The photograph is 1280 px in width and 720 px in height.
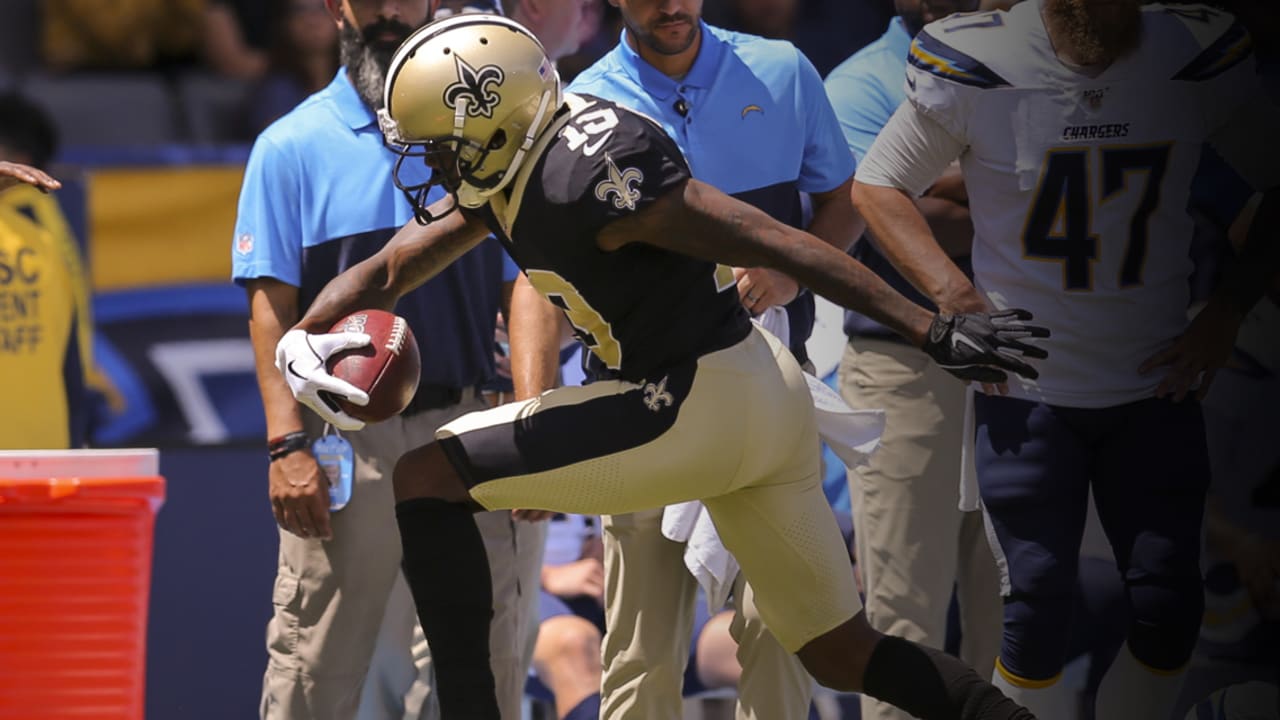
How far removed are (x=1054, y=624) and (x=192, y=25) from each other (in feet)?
18.6

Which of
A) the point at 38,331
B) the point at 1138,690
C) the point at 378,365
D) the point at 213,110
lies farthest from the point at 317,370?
the point at 213,110

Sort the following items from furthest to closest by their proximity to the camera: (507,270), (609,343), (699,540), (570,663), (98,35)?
(98,35)
(570,663)
(507,270)
(699,540)
(609,343)

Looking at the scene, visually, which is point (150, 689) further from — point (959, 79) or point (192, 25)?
point (192, 25)

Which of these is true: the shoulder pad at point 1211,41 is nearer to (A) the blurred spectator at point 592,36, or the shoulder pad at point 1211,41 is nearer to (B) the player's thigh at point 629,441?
(B) the player's thigh at point 629,441

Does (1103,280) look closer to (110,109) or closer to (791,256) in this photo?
(791,256)

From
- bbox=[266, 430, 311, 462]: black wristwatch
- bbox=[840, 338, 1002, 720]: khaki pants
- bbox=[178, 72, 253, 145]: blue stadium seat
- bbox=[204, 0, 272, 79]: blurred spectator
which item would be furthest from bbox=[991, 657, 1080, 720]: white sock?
bbox=[204, 0, 272, 79]: blurred spectator

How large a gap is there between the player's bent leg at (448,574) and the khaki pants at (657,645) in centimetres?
57

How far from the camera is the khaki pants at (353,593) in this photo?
156 inches

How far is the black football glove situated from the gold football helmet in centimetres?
86

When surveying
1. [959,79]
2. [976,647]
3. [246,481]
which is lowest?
[246,481]

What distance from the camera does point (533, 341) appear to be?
395 cm

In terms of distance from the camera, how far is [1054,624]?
11.9ft

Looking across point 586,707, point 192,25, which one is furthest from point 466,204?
point 192,25

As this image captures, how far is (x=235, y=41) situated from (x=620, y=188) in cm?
520
